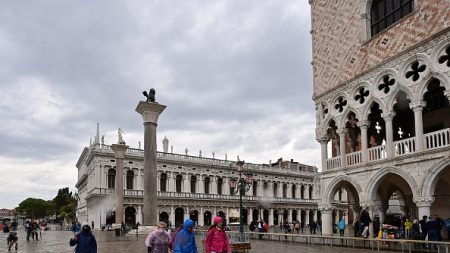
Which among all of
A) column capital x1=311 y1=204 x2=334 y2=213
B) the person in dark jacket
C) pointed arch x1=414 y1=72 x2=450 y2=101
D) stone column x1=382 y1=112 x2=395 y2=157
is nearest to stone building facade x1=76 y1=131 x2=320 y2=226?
column capital x1=311 y1=204 x2=334 y2=213

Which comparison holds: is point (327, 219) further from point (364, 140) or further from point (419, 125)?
point (419, 125)

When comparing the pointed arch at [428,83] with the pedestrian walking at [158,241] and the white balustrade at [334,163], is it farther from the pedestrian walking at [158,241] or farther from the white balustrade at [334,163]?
the pedestrian walking at [158,241]

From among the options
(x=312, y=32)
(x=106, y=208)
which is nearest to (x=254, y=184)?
(x=106, y=208)

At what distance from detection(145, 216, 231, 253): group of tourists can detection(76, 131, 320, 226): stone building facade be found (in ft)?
140

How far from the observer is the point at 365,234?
20.6m

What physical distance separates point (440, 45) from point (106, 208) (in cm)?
4756

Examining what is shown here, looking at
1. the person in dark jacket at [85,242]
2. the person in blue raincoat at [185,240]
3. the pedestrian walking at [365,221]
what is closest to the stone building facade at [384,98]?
the pedestrian walking at [365,221]

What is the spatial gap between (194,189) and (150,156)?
1549 inches

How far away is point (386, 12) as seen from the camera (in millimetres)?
21891

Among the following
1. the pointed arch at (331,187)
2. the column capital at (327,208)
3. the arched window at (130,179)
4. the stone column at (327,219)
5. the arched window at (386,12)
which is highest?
the arched window at (386,12)

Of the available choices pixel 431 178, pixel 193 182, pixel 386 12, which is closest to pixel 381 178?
pixel 431 178

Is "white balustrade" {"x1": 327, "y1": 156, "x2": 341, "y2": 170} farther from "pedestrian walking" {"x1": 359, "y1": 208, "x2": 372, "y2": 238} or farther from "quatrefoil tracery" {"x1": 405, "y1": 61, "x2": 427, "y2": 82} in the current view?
"quatrefoil tracery" {"x1": 405, "y1": 61, "x2": 427, "y2": 82}

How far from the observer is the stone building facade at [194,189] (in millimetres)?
58219

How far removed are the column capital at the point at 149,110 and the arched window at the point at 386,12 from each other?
1271cm
